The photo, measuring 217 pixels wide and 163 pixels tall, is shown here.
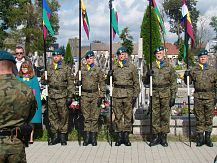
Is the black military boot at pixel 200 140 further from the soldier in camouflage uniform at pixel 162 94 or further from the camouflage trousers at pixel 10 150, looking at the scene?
the camouflage trousers at pixel 10 150

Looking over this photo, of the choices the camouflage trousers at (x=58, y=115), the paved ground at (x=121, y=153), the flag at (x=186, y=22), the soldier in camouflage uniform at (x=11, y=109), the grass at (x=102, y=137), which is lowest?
the paved ground at (x=121, y=153)

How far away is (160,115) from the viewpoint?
26.2ft

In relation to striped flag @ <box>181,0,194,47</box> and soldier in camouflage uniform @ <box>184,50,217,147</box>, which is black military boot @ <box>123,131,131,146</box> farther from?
striped flag @ <box>181,0,194,47</box>

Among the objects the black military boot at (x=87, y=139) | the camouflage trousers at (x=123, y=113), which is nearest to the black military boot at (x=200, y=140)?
the camouflage trousers at (x=123, y=113)

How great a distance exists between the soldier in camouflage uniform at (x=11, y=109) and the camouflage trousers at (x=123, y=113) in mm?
4262

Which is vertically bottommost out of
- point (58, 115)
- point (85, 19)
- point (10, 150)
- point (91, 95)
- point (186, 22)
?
point (58, 115)

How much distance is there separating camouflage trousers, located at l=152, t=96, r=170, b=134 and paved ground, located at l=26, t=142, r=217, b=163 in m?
0.36

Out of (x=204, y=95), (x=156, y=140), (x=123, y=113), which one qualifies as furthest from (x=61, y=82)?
(x=204, y=95)

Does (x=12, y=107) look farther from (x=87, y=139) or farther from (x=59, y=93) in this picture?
(x=87, y=139)

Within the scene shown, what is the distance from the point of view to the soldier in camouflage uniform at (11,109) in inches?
146

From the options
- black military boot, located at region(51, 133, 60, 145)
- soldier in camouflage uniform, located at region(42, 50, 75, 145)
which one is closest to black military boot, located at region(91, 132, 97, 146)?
soldier in camouflage uniform, located at region(42, 50, 75, 145)

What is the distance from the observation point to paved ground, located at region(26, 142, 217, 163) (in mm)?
6887

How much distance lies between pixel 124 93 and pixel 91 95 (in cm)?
68

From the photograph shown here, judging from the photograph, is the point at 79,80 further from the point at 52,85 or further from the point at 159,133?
the point at 159,133
